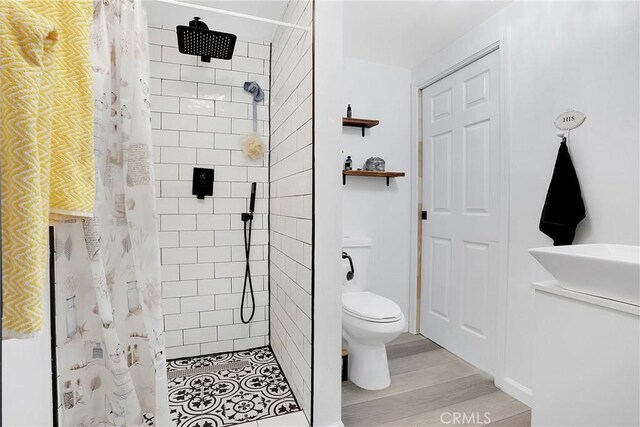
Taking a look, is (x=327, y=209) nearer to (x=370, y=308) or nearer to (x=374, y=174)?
(x=370, y=308)

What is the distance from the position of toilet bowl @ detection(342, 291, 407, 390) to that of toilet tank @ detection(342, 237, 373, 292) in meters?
0.25

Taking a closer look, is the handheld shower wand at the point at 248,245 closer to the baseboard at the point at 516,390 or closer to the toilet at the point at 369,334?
the toilet at the point at 369,334

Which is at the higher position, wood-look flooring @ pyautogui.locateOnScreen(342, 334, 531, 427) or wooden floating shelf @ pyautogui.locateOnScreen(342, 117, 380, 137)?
wooden floating shelf @ pyautogui.locateOnScreen(342, 117, 380, 137)

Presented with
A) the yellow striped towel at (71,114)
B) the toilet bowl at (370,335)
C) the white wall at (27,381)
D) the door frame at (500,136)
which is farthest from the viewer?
the door frame at (500,136)

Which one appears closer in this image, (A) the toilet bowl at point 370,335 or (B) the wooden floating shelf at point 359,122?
(A) the toilet bowl at point 370,335

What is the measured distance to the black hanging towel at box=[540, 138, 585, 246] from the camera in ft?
5.10

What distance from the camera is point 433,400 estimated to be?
6.04ft

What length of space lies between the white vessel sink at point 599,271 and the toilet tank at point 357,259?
1281 millimetres

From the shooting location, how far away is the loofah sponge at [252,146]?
2.32 metres

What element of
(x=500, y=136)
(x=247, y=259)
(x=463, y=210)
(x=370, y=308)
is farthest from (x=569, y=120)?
(x=247, y=259)

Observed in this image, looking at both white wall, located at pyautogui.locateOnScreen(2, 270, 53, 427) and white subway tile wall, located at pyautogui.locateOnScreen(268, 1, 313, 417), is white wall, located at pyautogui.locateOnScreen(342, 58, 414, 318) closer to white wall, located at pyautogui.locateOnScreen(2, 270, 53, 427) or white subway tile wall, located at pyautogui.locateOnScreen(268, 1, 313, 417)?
white subway tile wall, located at pyautogui.locateOnScreen(268, 1, 313, 417)

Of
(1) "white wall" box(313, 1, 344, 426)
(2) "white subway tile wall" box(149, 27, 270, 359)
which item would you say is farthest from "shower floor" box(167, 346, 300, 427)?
(1) "white wall" box(313, 1, 344, 426)

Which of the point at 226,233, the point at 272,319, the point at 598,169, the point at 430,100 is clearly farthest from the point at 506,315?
the point at 226,233

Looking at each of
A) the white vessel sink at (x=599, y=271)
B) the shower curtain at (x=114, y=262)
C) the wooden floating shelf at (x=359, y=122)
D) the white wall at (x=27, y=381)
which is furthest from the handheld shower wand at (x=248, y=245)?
the white vessel sink at (x=599, y=271)
